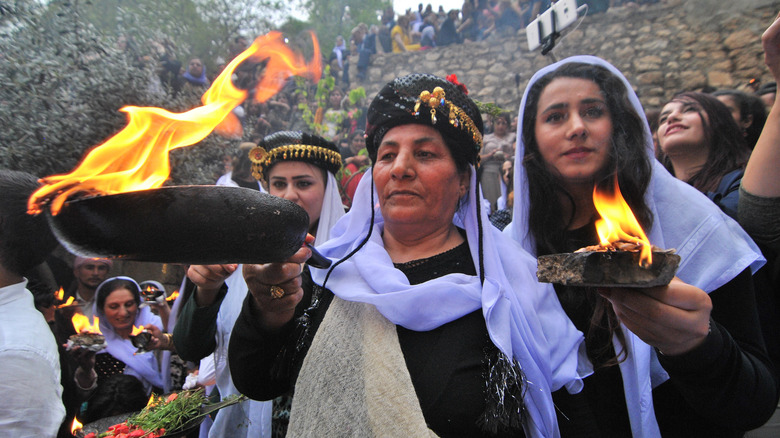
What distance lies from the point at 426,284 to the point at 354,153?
29.1 feet

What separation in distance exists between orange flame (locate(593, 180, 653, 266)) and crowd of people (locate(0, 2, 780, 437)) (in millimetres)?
154

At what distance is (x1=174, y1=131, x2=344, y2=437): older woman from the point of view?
226cm

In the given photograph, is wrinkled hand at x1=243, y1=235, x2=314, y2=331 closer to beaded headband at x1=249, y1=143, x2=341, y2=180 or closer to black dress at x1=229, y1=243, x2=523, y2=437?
black dress at x1=229, y1=243, x2=523, y2=437

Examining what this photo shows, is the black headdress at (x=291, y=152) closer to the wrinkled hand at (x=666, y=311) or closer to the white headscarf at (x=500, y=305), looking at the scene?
the white headscarf at (x=500, y=305)

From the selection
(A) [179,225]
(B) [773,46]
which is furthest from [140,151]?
(B) [773,46]

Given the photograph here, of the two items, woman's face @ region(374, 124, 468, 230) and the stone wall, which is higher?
the stone wall

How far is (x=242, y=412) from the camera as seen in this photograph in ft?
9.03

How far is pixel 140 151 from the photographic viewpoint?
138 centimetres

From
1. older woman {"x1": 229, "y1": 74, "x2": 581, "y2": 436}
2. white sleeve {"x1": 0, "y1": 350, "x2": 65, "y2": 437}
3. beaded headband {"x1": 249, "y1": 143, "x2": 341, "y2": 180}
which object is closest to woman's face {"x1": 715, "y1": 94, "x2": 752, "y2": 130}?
older woman {"x1": 229, "y1": 74, "x2": 581, "y2": 436}

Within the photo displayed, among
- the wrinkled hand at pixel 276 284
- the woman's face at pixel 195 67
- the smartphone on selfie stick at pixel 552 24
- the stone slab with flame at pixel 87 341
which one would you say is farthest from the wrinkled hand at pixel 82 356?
the woman's face at pixel 195 67

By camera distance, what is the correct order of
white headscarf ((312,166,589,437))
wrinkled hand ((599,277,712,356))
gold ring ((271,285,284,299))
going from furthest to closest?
white headscarf ((312,166,589,437))
gold ring ((271,285,284,299))
wrinkled hand ((599,277,712,356))

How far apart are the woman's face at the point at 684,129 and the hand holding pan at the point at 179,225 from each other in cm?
296

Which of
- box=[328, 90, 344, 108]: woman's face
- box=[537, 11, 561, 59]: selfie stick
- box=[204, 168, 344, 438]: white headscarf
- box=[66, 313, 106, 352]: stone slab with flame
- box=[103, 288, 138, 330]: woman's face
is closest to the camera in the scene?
box=[204, 168, 344, 438]: white headscarf

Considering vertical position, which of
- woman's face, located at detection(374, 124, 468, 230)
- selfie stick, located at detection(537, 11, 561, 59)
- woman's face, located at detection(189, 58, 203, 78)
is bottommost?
woman's face, located at detection(374, 124, 468, 230)
